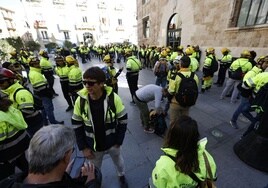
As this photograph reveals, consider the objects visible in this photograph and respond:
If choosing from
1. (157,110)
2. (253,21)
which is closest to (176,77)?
(157,110)

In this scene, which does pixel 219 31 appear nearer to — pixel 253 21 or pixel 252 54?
pixel 253 21

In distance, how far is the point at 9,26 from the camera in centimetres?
3719

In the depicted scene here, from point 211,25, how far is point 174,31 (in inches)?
188

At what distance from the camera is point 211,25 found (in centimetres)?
989

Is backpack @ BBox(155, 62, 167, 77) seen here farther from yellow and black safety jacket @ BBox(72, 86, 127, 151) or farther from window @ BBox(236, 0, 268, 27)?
window @ BBox(236, 0, 268, 27)

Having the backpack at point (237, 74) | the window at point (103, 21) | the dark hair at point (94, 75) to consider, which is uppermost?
the window at point (103, 21)

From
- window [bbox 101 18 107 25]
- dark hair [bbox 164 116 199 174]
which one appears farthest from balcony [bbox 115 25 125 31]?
dark hair [bbox 164 116 199 174]

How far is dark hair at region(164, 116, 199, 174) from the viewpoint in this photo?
1.29m

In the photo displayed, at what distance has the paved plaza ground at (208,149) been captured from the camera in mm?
2713

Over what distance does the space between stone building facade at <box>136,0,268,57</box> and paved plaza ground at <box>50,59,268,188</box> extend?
4.55 meters

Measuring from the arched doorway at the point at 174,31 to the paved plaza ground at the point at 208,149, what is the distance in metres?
9.96

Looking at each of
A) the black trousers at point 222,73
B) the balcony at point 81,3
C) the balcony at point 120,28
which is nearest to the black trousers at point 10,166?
the black trousers at point 222,73

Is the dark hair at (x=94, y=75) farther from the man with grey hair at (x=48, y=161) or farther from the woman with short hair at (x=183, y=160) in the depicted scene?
the woman with short hair at (x=183, y=160)

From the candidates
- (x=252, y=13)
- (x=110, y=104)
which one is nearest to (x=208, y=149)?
(x=110, y=104)
